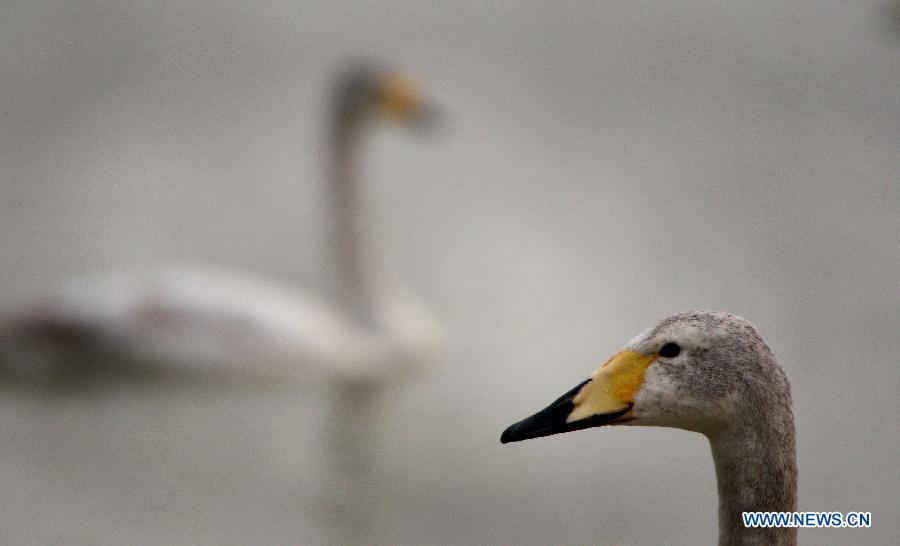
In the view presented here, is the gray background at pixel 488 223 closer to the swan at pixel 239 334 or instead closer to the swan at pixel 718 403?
the swan at pixel 239 334

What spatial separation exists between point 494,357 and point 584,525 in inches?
52.8

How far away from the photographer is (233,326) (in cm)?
618

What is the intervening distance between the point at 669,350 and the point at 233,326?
3.88 meters

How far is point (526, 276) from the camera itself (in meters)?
7.05

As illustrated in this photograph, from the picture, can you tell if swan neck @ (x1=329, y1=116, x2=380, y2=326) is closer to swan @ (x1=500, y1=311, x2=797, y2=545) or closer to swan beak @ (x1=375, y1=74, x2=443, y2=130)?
swan beak @ (x1=375, y1=74, x2=443, y2=130)

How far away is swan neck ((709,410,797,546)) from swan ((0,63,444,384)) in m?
3.81

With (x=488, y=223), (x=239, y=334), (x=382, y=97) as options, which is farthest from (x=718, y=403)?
(x=488, y=223)

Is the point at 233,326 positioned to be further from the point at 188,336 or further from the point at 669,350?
the point at 669,350

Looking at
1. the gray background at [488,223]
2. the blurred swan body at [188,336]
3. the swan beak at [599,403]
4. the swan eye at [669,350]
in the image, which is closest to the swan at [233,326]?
the blurred swan body at [188,336]

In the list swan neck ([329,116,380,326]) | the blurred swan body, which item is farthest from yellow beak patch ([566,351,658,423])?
swan neck ([329,116,380,326])

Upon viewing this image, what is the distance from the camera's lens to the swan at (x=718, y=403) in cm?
249

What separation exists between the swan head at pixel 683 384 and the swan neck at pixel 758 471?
1.0 inches

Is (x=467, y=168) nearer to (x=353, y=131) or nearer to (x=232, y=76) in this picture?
(x=353, y=131)

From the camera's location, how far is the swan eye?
2.55 m
